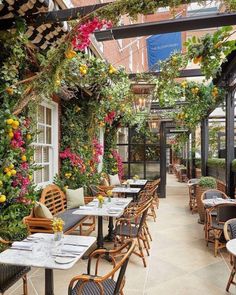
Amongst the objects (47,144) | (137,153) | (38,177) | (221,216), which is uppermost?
(47,144)

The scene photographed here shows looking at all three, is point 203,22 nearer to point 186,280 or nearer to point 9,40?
point 9,40

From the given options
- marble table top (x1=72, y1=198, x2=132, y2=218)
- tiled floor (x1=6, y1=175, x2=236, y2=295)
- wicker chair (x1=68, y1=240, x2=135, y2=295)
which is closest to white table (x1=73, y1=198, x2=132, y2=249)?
marble table top (x1=72, y1=198, x2=132, y2=218)

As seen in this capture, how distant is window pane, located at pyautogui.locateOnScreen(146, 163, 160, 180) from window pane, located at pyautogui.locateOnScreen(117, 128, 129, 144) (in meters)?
1.28

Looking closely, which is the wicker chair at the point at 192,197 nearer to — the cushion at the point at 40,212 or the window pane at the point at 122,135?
the window pane at the point at 122,135

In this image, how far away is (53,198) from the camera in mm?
5371

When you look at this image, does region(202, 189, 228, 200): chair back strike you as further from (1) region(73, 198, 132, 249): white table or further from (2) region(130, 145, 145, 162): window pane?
(2) region(130, 145, 145, 162): window pane

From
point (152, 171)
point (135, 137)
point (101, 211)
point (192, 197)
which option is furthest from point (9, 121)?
point (152, 171)

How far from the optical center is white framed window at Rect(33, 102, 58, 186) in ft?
18.1

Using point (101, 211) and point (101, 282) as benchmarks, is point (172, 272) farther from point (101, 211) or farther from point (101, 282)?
point (101, 282)

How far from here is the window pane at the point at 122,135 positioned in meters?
11.0

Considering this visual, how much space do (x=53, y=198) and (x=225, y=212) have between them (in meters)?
2.92

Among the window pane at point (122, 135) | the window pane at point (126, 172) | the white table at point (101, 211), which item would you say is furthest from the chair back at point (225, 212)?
the window pane at point (122, 135)

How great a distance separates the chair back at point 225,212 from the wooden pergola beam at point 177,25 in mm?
2655

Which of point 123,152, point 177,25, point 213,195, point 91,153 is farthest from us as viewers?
point 123,152
